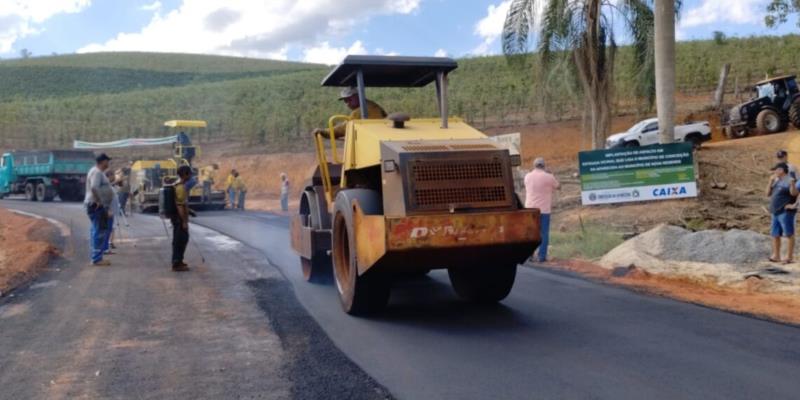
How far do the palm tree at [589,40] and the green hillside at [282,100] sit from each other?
1.24 metres

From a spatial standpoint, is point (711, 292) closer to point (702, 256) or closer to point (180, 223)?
point (702, 256)

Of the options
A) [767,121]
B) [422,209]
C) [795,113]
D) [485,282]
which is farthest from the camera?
[767,121]

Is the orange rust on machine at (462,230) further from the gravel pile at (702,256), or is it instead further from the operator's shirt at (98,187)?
the operator's shirt at (98,187)

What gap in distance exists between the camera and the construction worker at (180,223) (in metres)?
10.6

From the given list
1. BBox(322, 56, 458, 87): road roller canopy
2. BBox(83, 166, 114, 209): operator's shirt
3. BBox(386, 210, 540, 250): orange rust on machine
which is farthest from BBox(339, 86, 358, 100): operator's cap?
BBox(83, 166, 114, 209): operator's shirt

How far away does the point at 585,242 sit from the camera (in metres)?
13.0

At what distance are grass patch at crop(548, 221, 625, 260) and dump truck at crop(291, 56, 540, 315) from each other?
4.88 meters

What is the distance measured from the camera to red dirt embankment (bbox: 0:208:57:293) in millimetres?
10047

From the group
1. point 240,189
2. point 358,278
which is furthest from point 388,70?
point 240,189

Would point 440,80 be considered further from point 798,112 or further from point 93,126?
point 93,126

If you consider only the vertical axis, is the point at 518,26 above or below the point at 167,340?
above

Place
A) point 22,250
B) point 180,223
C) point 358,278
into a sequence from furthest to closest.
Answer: point 22,250
point 180,223
point 358,278

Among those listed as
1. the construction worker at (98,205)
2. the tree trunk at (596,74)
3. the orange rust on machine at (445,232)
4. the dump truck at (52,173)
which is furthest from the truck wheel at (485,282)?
the dump truck at (52,173)

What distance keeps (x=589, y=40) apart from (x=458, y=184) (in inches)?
519
